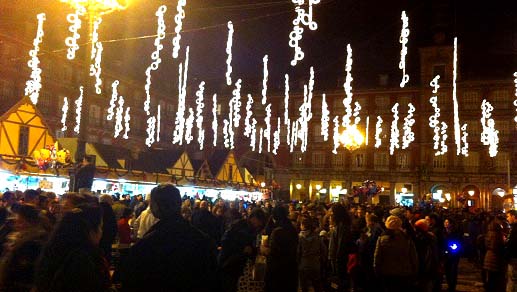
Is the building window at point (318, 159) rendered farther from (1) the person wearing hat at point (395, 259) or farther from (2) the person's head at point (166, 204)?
(2) the person's head at point (166, 204)

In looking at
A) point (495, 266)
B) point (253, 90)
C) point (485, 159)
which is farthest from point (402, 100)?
point (495, 266)

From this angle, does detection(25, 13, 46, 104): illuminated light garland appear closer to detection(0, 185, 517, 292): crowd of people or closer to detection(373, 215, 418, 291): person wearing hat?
detection(0, 185, 517, 292): crowd of people

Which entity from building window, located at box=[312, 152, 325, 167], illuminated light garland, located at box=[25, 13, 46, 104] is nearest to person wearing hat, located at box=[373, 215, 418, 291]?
illuminated light garland, located at box=[25, 13, 46, 104]

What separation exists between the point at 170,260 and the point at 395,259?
4189 millimetres

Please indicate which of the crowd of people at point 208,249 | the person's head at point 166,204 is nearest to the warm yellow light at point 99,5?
the crowd of people at point 208,249

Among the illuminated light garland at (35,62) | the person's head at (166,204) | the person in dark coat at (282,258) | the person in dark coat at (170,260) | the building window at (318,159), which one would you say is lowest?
the person in dark coat at (282,258)

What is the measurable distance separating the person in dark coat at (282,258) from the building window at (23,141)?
14.8 meters

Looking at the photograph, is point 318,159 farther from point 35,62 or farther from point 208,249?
point 208,249

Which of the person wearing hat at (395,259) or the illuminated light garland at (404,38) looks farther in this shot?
the illuminated light garland at (404,38)

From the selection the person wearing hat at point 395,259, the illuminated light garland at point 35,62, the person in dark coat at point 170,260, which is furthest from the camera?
the illuminated light garland at point 35,62

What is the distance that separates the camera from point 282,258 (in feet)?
20.0

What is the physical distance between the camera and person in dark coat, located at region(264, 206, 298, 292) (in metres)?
6.06

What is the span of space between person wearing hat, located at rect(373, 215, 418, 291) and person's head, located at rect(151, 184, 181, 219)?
Result: 13.3ft

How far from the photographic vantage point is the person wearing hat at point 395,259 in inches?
238
